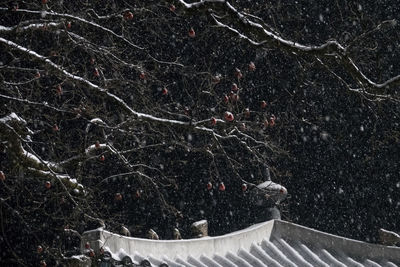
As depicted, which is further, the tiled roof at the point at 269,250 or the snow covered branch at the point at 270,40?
the tiled roof at the point at 269,250

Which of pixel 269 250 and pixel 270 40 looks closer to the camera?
pixel 270 40

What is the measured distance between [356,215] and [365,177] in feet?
3.05

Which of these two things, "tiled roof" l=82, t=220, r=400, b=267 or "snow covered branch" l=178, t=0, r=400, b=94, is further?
"tiled roof" l=82, t=220, r=400, b=267

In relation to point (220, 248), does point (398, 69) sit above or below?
above

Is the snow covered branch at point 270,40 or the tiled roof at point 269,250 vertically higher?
the snow covered branch at point 270,40

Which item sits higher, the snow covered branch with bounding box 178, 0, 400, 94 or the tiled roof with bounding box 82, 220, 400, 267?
the snow covered branch with bounding box 178, 0, 400, 94

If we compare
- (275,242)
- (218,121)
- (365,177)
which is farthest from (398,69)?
(218,121)

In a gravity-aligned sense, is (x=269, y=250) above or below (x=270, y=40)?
below

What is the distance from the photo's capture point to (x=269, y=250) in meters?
9.02

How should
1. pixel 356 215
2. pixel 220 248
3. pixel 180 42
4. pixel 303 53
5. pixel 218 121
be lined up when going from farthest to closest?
pixel 356 215 < pixel 180 42 < pixel 220 248 < pixel 218 121 < pixel 303 53

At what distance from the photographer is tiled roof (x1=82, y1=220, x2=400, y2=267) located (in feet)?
26.8

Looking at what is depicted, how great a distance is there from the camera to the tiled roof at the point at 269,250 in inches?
322

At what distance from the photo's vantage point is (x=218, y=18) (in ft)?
19.4

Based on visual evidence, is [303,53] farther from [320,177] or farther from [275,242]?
[320,177]
